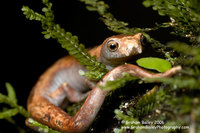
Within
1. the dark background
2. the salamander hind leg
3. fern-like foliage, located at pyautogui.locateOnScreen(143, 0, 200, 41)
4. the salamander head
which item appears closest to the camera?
fern-like foliage, located at pyautogui.locateOnScreen(143, 0, 200, 41)

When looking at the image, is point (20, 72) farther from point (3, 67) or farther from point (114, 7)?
point (114, 7)

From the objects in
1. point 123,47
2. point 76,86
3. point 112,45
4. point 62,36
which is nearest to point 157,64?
point 123,47

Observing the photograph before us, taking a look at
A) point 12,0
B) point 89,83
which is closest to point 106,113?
point 89,83

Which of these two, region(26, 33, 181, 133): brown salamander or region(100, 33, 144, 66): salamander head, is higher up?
region(100, 33, 144, 66): salamander head

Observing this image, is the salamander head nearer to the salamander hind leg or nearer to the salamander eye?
the salamander eye

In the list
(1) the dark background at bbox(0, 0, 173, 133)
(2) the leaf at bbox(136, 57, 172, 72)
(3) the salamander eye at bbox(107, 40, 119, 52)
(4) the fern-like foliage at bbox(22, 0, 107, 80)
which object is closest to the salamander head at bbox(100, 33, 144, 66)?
(3) the salamander eye at bbox(107, 40, 119, 52)

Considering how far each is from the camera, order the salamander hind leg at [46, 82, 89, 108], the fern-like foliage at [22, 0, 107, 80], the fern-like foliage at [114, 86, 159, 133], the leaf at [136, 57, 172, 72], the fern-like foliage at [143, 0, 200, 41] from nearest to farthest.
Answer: the fern-like foliage at [114, 86, 159, 133]
the leaf at [136, 57, 172, 72]
the fern-like foliage at [143, 0, 200, 41]
the fern-like foliage at [22, 0, 107, 80]
the salamander hind leg at [46, 82, 89, 108]

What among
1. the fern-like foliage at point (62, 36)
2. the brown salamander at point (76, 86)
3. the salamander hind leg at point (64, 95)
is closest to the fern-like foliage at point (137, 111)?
the brown salamander at point (76, 86)
